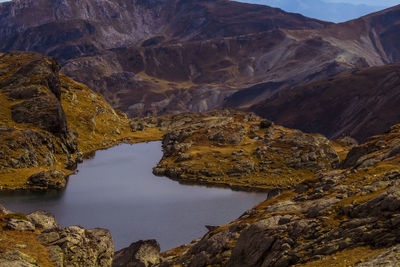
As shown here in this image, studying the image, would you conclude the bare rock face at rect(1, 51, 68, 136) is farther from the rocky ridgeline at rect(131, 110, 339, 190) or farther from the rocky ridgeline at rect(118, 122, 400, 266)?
the rocky ridgeline at rect(118, 122, 400, 266)

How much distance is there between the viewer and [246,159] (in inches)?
5359

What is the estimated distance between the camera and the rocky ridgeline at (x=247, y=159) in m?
126

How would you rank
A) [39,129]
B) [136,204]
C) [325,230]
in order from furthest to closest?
[39,129], [136,204], [325,230]

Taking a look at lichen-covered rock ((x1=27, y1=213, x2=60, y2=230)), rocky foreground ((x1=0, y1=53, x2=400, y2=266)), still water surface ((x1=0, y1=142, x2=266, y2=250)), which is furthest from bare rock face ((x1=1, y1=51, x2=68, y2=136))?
lichen-covered rock ((x1=27, y1=213, x2=60, y2=230))

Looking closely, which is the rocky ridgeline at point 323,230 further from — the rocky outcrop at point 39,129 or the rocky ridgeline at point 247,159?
the rocky ridgeline at point 247,159

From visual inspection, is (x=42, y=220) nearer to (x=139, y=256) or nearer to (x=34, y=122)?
(x=139, y=256)

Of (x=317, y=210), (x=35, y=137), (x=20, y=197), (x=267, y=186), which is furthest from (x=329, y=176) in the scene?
(x=35, y=137)

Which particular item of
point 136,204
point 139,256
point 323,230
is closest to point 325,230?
point 323,230

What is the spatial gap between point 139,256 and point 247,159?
83517mm

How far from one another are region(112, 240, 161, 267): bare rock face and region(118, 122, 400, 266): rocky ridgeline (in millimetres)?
137

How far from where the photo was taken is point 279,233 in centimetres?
4041

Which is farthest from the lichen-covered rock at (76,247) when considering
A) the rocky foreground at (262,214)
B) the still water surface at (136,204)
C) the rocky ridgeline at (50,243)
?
the still water surface at (136,204)

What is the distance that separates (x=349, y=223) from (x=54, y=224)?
124 feet

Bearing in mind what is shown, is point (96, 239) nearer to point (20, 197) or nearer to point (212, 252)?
point (212, 252)
